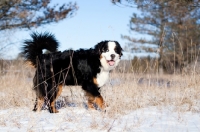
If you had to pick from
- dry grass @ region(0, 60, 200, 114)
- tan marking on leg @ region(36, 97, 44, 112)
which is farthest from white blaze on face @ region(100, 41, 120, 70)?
tan marking on leg @ region(36, 97, 44, 112)

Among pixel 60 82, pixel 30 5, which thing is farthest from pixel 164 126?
pixel 30 5

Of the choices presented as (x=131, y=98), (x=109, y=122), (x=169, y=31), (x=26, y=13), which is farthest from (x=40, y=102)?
(x=169, y=31)

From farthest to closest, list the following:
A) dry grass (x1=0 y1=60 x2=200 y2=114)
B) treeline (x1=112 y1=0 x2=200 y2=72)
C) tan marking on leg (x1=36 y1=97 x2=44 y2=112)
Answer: treeline (x1=112 y1=0 x2=200 y2=72) < tan marking on leg (x1=36 y1=97 x2=44 y2=112) < dry grass (x1=0 y1=60 x2=200 y2=114)

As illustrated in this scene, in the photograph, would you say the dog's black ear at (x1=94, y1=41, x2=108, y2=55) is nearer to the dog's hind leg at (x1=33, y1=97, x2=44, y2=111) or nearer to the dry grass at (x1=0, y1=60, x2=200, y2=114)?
the dry grass at (x1=0, y1=60, x2=200, y2=114)

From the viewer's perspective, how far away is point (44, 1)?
12.9m

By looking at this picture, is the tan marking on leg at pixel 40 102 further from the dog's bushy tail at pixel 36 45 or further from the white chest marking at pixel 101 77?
the white chest marking at pixel 101 77

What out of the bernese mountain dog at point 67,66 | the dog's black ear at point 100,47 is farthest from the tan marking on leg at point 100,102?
the dog's black ear at point 100,47

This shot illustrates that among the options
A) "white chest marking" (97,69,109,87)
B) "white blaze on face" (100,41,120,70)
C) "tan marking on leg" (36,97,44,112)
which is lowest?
"tan marking on leg" (36,97,44,112)

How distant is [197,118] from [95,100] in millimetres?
1645

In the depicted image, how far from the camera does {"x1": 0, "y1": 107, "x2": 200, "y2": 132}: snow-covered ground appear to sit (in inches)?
126

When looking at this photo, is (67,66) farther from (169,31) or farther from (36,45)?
(169,31)

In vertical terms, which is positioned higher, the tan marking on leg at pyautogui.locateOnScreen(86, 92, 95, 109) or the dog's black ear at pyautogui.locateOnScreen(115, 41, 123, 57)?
the dog's black ear at pyautogui.locateOnScreen(115, 41, 123, 57)

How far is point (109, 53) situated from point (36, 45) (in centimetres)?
121

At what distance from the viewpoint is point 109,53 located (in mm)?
4820
